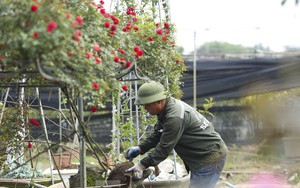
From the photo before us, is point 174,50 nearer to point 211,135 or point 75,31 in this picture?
point 211,135

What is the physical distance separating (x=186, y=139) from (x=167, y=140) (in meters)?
0.27

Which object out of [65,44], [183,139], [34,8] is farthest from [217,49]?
[34,8]

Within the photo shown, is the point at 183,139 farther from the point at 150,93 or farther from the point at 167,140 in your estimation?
the point at 150,93

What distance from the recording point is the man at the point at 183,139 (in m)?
4.88

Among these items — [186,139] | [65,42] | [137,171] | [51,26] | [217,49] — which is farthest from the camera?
[217,49]

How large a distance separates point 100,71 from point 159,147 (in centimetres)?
147

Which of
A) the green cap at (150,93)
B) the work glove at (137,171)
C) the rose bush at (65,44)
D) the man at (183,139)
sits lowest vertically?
the work glove at (137,171)

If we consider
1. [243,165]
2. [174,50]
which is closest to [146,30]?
[174,50]

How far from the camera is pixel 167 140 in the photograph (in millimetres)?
4863

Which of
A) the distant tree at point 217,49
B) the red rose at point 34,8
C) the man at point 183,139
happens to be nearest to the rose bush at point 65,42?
the red rose at point 34,8

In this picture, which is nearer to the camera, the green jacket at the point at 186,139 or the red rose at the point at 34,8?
the red rose at the point at 34,8

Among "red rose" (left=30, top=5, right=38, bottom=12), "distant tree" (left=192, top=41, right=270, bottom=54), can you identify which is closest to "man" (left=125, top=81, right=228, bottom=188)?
"red rose" (left=30, top=5, right=38, bottom=12)

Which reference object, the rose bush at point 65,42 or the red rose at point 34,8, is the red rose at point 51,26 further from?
Answer: the red rose at point 34,8

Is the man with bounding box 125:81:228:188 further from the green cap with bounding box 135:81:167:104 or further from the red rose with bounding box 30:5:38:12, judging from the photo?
the red rose with bounding box 30:5:38:12
